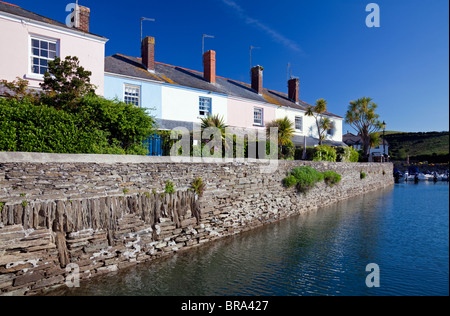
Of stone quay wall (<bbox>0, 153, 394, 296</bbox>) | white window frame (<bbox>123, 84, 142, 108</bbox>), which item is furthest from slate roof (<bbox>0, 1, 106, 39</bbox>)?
stone quay wall (<bbox>0, 153, 394, 296</bbox>)

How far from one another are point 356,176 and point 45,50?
2541 centimetres

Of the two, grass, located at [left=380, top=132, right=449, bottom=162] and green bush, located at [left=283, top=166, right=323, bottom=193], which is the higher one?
grass, located at [left=380, top=132, right=449, bottom=162]

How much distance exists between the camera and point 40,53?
12.9m

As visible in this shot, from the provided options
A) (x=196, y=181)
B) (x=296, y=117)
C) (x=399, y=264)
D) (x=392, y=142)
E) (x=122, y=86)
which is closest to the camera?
(x=399, y=264)

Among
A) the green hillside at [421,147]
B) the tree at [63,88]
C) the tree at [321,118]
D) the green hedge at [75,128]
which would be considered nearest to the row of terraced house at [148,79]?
the tree at [321,118]

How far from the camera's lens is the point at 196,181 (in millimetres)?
10273

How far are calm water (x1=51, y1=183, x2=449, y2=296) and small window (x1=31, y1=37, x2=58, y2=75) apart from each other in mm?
10753

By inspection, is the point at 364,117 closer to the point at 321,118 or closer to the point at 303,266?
the point at 321,118

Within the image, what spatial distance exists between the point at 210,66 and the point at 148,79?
739 centimetres

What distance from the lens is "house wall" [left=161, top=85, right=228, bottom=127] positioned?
19.2 m

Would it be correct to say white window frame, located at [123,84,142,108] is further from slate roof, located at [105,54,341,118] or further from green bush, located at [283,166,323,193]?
green bush, located at [283,166,323,193]

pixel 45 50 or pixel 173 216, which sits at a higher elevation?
pixel 45 50
